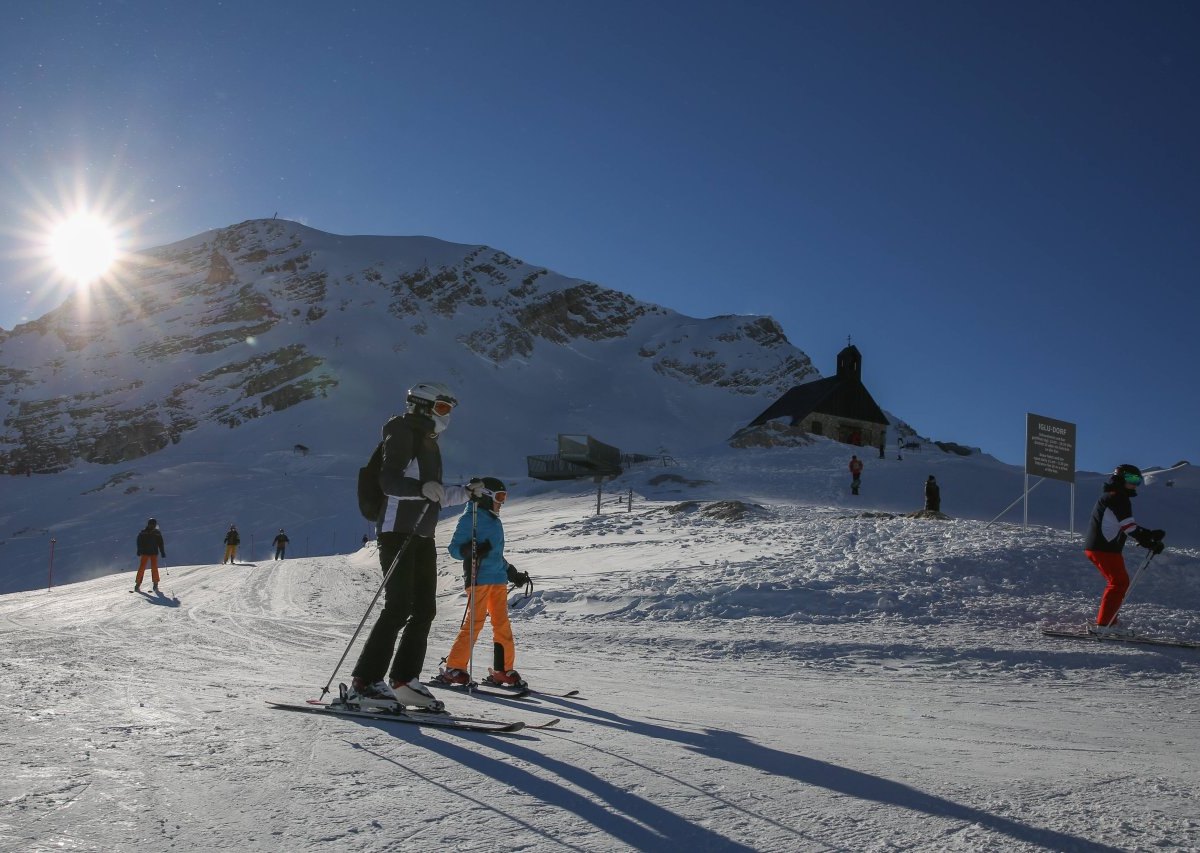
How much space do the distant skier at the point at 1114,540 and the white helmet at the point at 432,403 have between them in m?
7.50

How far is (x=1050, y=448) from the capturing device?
16.6m

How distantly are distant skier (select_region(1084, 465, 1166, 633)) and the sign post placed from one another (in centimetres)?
785

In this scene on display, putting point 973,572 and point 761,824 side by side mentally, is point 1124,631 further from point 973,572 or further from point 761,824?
point 761,824

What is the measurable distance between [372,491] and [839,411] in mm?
54322

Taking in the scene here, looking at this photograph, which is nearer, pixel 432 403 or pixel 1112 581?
pixel 432 403

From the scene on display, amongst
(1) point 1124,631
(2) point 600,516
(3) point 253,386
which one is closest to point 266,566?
(2) point 600,516

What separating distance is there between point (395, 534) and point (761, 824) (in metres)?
2.87

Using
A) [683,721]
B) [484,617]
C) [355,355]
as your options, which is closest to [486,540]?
[484,617]

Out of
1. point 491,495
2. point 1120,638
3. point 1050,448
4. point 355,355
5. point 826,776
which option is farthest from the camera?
point 355,355

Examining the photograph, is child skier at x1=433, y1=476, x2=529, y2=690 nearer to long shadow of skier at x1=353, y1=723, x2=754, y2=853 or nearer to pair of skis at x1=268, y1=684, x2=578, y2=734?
pair of skis at x1=268, y1=684, x2=578, y2=734

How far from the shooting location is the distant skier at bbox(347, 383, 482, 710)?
477 centimetres

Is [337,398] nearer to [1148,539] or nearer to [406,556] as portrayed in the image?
[1148,539]

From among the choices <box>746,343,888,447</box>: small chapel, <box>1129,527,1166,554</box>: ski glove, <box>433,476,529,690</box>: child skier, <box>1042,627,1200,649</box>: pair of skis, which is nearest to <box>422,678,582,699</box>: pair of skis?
<box>433,476,529,690</box>: child skier

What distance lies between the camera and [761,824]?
275 cm
